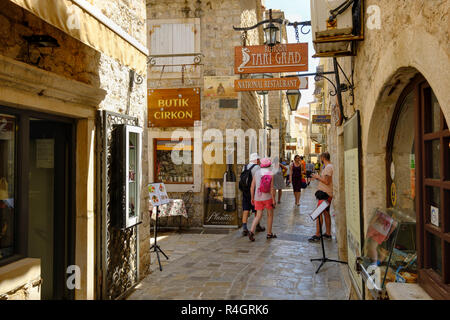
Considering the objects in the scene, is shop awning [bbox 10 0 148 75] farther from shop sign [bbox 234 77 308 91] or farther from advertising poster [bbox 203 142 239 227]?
advertising poster [bbox 203 142 239 227]

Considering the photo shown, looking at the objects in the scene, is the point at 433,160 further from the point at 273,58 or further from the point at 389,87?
the point at 273,58

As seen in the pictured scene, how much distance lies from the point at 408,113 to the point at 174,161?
6.94 m

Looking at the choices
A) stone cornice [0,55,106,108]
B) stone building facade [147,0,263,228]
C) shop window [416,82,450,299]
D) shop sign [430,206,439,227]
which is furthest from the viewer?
stone building facade [147,0,263,228]

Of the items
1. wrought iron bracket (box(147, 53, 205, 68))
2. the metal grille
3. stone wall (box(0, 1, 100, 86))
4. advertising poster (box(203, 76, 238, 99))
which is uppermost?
wrought iron bracket (box(147, 53, 205, 68))

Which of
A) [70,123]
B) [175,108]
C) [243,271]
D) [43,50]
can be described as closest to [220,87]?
[175,108]

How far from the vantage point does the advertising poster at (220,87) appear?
8984 mm

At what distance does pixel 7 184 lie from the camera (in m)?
2.98

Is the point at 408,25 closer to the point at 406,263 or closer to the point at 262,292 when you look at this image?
the point at 406,263

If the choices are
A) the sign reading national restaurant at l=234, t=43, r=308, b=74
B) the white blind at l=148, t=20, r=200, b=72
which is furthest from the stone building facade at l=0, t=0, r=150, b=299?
the white blind at l=148, t=20, r=200, b=72

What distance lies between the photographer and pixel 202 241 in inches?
296

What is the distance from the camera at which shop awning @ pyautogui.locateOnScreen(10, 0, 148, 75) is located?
2.44 m

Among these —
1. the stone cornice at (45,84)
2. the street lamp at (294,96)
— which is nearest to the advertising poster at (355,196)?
the stone cornice at (45,84)

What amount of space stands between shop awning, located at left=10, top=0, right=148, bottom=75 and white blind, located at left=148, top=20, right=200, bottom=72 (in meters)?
5.55
